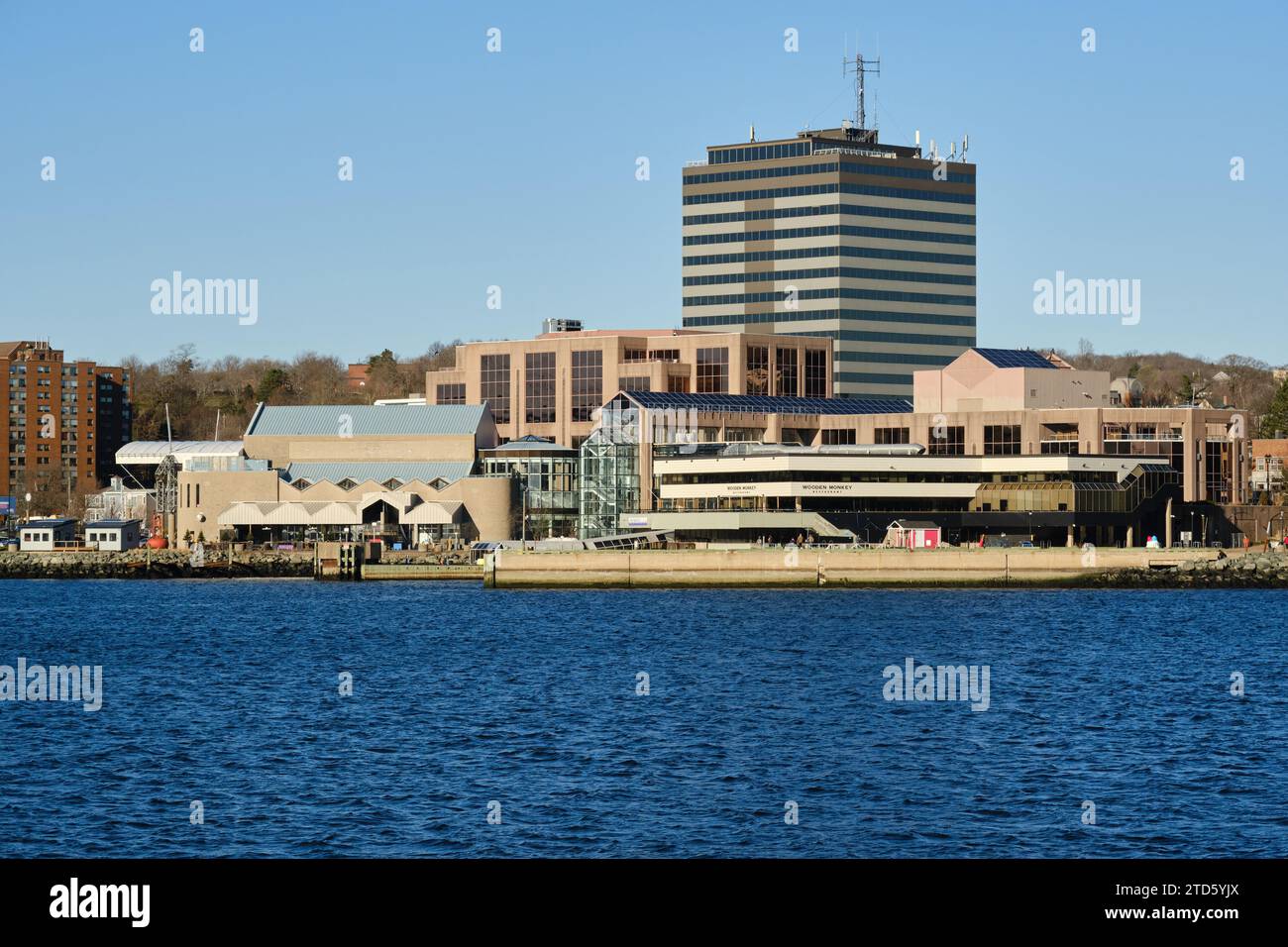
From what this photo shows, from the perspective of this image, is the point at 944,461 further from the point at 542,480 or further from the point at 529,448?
the point at 529,448

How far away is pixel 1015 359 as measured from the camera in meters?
180

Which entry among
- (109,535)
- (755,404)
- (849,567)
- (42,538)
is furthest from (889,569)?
(42,538)

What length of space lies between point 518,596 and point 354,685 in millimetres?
63914

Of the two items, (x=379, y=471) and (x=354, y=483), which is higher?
(x=379, y=471)

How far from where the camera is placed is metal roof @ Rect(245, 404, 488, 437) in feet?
641

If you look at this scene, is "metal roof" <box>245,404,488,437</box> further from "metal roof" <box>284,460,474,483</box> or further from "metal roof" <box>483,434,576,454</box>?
"metal roof" <box>284,460,474,483</box>

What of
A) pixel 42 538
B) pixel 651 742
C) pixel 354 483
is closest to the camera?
pixel 651 742

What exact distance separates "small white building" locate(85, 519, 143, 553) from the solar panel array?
323 feet

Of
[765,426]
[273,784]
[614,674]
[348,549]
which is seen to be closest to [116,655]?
[614,674]

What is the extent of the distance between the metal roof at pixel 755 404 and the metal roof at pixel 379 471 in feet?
69.7

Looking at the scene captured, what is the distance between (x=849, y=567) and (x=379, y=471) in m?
71.4
